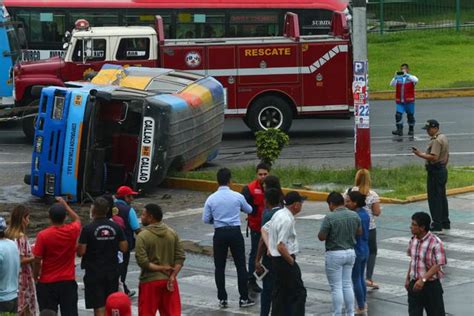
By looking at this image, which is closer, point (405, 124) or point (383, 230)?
point (383, 230)

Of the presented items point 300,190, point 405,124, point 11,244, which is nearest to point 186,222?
point 300,190

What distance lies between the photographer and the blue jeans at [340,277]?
44.3 ft

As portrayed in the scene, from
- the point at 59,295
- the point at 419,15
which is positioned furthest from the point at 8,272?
the point at 419,15

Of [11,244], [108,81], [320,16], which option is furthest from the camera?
[320,16]

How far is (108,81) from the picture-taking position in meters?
24.8

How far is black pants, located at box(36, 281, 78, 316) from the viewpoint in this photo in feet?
41.7

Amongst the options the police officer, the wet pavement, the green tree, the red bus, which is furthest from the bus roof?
the police officer

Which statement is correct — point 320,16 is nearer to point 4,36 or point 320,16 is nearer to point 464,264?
point 4,36

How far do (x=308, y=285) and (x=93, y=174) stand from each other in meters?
7.72

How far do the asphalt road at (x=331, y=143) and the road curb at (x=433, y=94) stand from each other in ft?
3.26

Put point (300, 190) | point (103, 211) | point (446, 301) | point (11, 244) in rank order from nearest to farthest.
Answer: point (11, 244) → point (103, 211) → point (446, 301) → point (300, 190)

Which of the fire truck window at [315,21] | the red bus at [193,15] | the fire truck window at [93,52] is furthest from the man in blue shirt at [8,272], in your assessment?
the fire truck window at [315,21]

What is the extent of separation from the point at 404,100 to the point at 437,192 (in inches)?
467

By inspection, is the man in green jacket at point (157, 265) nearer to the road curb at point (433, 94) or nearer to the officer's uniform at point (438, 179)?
the officer's uniform at point (438, 179)
